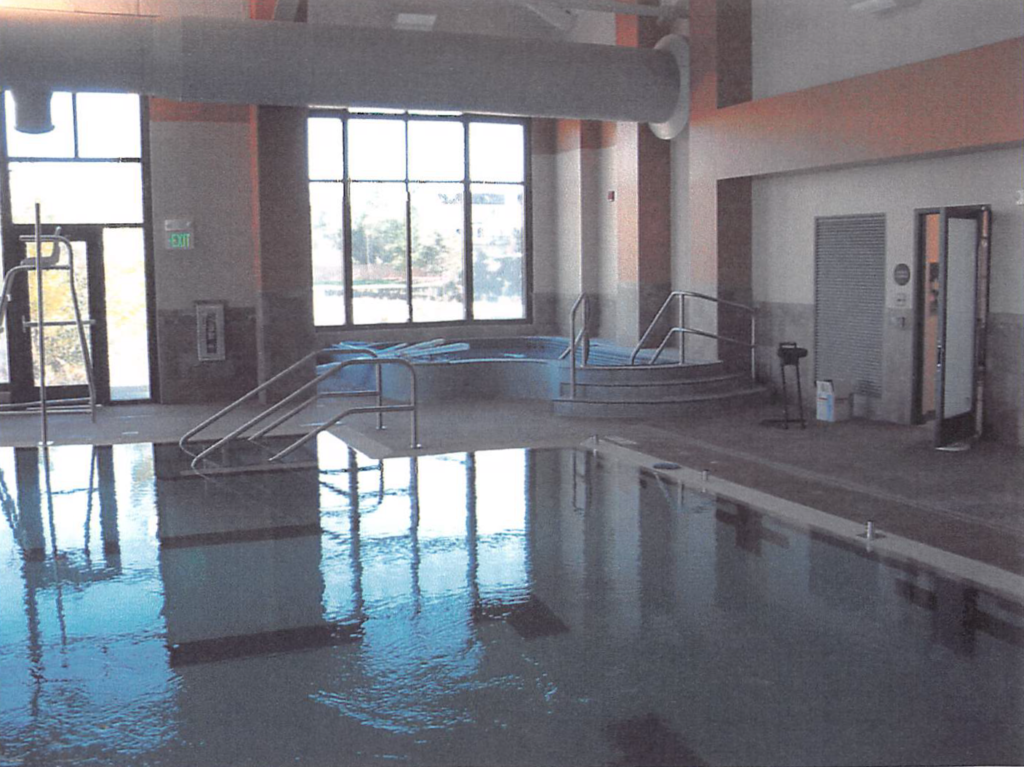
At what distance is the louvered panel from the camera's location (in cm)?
977

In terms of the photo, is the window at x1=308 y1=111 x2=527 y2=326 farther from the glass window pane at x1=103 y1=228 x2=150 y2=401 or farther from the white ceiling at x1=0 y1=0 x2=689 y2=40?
the glass window pane at x1=103 y1=228 x2=150 y2=401

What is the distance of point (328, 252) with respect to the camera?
14320 mm

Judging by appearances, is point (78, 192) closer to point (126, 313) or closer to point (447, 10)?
point (126, 313)

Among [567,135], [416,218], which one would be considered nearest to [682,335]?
[567,135]

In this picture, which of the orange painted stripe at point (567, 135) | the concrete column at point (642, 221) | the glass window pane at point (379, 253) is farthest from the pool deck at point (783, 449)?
the orange painted stripe at point (567, 135)

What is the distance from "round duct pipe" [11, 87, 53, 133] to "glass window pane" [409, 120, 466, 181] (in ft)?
19.7

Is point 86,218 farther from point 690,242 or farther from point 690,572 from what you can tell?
point 690,572

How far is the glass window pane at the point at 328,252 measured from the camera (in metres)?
14.2

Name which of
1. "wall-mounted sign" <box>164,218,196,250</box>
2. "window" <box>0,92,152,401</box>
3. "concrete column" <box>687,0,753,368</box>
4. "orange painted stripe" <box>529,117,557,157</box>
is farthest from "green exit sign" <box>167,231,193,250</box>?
"concrete column" <box>687,0,753,368</box>

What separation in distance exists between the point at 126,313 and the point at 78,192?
1400 mm

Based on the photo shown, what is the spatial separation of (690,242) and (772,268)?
3.14ft

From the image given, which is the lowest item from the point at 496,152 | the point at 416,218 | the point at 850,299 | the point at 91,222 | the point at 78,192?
the point at 850,299

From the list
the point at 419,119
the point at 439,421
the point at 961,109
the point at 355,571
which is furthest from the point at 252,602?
the point at 419,119

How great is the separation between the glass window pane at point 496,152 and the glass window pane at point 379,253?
1.13 m
